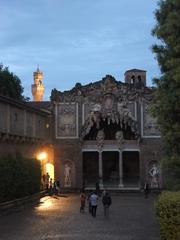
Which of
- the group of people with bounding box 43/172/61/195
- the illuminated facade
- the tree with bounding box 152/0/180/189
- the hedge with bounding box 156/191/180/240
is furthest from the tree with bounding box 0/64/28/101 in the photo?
the hedge with bounding box 156/191/180/240

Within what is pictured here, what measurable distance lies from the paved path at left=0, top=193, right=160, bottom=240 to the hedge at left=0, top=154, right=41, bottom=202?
60.5 inches

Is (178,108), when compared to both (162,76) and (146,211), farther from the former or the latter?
(146,211)

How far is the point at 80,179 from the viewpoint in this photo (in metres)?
49.2

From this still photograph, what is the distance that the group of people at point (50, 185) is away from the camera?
43.6m

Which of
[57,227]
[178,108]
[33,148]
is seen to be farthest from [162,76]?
[33,148]

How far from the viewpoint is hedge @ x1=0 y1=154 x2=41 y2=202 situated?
30644 mm

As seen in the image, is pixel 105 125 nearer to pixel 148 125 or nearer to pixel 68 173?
pixel 148 125

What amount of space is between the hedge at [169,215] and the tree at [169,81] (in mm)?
2664

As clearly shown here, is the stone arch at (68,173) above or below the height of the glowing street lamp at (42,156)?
below

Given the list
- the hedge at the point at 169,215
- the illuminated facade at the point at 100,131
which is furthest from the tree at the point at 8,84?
the hedge at the point at 169,215

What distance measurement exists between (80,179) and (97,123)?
5.45 meters

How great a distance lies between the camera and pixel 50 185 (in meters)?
45.2

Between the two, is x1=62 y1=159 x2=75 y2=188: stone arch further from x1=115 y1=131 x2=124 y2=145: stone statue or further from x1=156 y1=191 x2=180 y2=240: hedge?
x1=156 y1=191 x2=180 y2=240: hedge

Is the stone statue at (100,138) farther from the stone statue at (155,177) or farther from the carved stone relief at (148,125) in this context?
the stone statue at (155,177)
